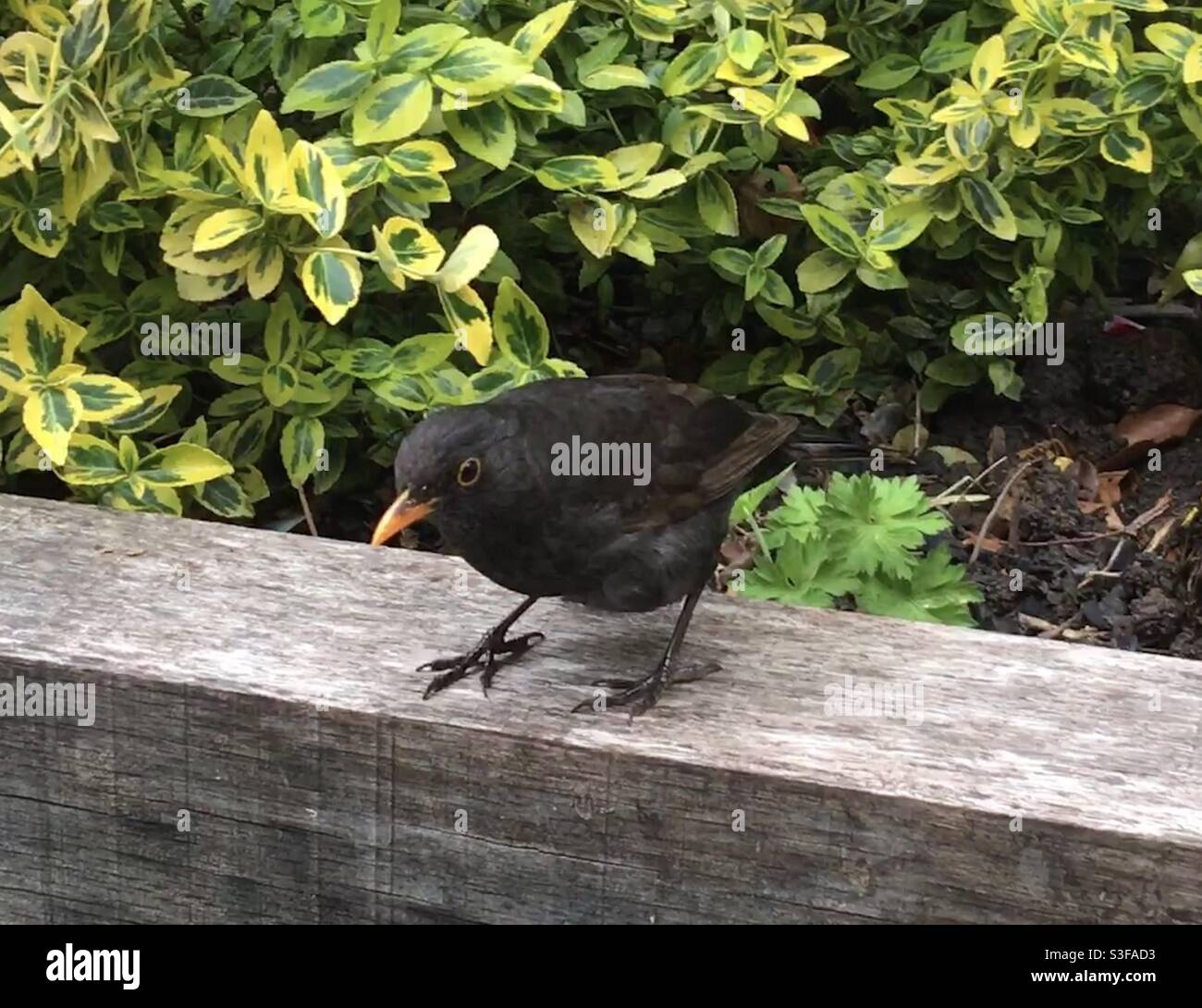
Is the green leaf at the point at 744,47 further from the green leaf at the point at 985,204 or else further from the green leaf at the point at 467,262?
the green leaf at the point at 467,262

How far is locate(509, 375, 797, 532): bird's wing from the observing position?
102 inches

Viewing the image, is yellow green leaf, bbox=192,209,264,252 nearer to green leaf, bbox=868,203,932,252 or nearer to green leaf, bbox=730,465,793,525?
green leaf, bbox=730,465,793,525

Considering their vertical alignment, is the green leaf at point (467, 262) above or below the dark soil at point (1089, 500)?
above

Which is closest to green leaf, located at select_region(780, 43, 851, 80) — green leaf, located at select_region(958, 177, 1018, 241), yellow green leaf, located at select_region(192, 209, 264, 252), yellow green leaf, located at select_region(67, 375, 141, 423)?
green leaf, located at select_region(958, 177, 1018, 241)

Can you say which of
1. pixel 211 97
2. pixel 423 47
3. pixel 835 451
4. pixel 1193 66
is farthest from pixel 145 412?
pixel 1193 66

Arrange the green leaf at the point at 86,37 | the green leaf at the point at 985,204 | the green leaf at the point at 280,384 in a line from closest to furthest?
the green leaf at the point at 86,37
the green leaf at the point at 280,384
the green leaf at the point at 985,204

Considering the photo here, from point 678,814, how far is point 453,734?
1.16 ft

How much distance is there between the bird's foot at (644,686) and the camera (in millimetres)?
2498

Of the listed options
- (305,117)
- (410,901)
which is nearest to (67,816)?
(410,901)

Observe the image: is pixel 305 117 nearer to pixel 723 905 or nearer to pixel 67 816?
pixel 67 816

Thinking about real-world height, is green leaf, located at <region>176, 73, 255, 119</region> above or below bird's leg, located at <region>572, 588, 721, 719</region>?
above

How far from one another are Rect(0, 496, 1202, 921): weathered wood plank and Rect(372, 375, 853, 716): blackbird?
0.40ft

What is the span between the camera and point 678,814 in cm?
233

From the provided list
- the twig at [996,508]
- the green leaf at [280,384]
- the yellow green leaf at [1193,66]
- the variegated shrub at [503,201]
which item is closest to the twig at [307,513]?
the variegated shrub at [503,201]
